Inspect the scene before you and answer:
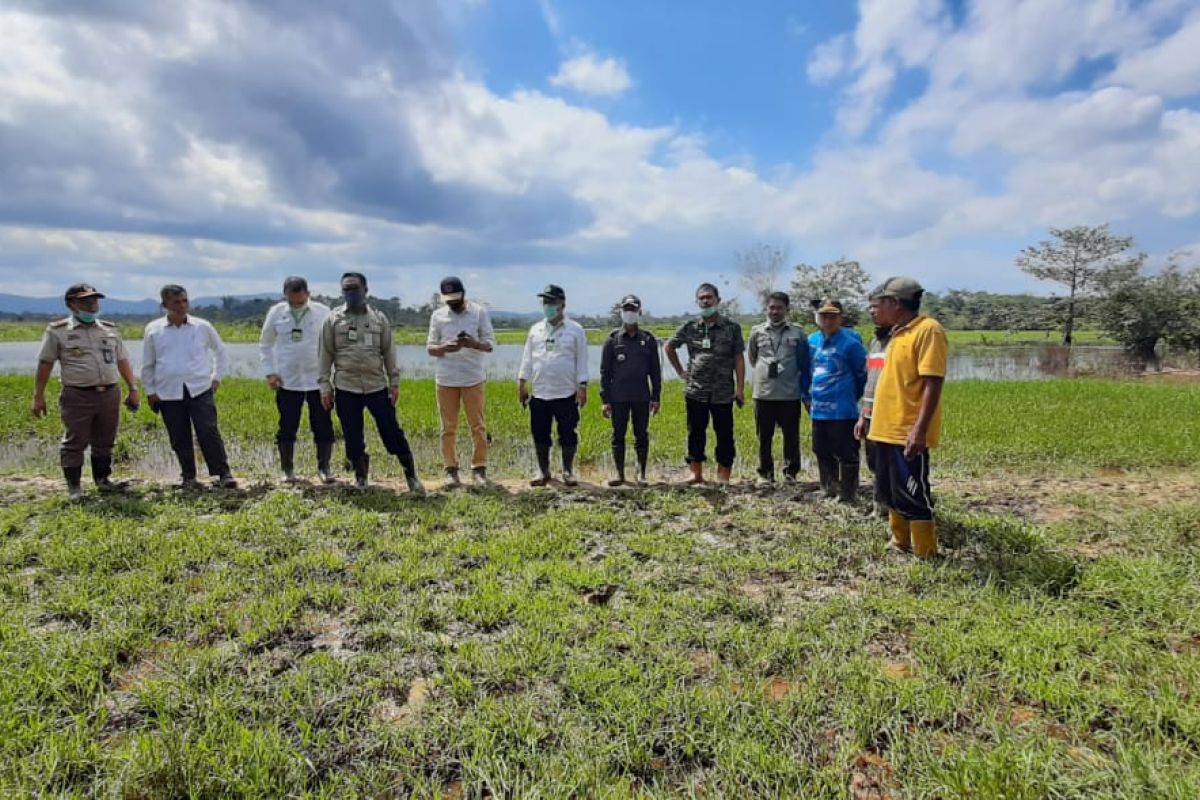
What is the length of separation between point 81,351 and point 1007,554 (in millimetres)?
7612

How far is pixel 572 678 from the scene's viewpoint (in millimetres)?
2477

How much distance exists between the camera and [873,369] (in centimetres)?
457

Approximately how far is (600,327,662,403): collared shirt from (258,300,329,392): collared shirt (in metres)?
2.86

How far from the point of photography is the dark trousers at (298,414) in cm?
582

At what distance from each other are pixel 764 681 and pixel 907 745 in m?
0.56

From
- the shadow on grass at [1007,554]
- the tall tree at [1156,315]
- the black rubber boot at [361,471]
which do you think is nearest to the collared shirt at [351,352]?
the black rubber boot at [361,471]

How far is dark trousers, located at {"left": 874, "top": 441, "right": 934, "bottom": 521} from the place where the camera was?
152 inches

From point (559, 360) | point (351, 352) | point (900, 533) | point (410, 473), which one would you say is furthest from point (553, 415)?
point (900, 533)

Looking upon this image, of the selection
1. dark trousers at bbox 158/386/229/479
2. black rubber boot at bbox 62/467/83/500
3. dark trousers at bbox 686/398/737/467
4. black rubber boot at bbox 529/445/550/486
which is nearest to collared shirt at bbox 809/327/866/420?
dark trousers at bbox 686/398/737/467

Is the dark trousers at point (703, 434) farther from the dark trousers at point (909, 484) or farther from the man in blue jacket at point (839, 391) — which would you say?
the dark trousers at point (909, 484)

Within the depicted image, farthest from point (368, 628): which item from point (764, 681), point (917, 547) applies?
point (917, 547)

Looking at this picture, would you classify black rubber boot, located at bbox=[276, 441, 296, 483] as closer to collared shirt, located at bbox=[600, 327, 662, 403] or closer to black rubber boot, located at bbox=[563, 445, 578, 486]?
black rubber boot, located at bbox=[563, 445, 578, 486]

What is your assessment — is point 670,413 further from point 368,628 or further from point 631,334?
point 368,628

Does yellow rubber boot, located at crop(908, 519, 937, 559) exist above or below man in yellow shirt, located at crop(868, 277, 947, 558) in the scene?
below
